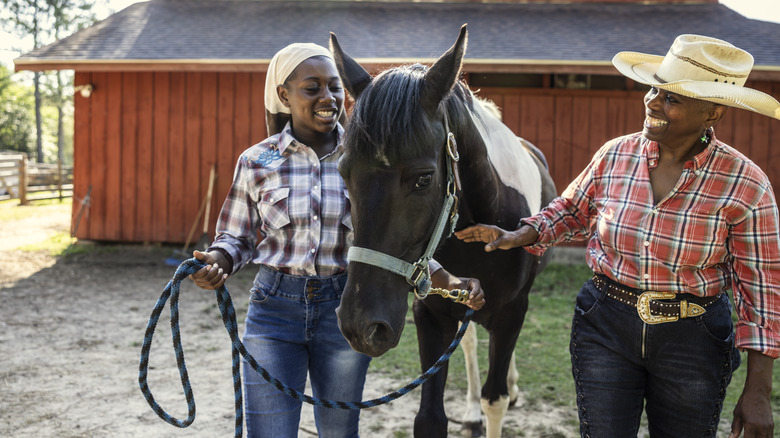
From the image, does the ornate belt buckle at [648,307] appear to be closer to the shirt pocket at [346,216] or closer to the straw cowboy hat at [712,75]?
the straw cowboy hat at [712,75]

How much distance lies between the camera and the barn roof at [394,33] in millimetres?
8672

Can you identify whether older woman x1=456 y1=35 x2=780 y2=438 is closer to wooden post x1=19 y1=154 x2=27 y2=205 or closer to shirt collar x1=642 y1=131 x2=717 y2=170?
shirt collar x1=642 y1=131 x2=717 y2=170

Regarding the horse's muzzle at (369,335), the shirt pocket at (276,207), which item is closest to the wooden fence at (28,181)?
the shirt pocket at (276,207)

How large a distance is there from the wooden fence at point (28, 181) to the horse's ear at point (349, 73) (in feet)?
57.2

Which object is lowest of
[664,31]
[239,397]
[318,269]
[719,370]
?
[239,397]

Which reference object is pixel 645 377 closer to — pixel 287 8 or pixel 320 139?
pixel 320 139

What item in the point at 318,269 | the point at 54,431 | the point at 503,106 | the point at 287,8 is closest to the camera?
the point at 318,269

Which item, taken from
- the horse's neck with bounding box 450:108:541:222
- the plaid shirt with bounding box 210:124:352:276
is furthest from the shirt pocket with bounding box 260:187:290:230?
the horse's neck with bounding box 450:108:541:222


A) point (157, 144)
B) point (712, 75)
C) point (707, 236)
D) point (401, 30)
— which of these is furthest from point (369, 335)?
point (401, 30)

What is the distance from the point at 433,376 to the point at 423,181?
3.78 ft

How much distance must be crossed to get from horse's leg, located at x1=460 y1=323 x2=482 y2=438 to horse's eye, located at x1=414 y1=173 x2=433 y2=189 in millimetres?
2081

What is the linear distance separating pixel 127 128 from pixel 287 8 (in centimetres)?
381

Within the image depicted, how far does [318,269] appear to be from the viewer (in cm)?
207

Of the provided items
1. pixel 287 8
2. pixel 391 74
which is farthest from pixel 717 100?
pixel 287 8
